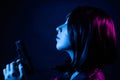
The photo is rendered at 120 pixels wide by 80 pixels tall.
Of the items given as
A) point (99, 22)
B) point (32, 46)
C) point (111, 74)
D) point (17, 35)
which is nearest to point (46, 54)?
point (32, 46)

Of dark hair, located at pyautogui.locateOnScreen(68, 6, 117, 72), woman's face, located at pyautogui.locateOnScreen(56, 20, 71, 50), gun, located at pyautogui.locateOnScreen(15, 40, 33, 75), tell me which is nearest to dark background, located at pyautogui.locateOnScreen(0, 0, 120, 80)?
gun, located at pyautogui.locateOnScreen(15, 40, 33, 75)

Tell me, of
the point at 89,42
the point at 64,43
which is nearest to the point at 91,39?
the point at 89,42

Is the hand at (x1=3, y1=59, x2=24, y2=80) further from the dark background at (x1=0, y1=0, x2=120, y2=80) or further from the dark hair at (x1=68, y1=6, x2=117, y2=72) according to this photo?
the dark hair at (x1=68, y1=6, x2=117, y2=72)

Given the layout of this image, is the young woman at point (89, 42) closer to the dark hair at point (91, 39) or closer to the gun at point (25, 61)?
the dark hair at point (91, 39)

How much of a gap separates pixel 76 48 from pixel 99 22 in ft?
0.71

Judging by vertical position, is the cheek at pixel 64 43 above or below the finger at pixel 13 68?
below

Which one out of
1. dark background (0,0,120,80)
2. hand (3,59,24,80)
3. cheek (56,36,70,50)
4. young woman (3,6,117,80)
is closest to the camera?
young woman (3,6,117,80)

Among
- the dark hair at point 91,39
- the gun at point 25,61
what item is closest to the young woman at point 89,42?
the dark hair at point 91,39

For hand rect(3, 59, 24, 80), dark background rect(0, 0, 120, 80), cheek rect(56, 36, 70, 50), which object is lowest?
cheek rect(56, 36, 70, 50)

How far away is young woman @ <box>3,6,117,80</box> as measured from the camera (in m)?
1.66

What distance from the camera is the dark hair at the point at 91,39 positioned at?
1664 millimetres

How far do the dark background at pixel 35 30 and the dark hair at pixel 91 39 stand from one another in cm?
50

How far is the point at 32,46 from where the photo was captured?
226cm

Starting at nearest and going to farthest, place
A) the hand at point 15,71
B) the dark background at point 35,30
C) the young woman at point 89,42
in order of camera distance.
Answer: the young woman at point 89,42
the hand at point 15,71
the dark background at point 35,30
